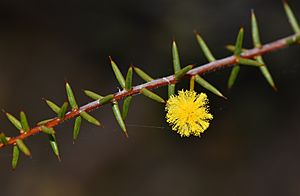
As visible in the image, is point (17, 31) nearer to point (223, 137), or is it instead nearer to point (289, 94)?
point (223, 137)

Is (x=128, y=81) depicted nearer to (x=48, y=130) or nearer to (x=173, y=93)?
(x=173, y=93)

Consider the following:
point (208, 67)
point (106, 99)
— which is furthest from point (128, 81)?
point (208, 67)

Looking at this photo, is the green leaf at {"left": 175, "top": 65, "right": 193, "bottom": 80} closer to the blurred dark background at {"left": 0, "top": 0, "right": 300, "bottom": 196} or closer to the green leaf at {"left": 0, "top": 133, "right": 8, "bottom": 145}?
the green leaf at {"left": 0, "top": 133, "right": 8, "bottom": 145}

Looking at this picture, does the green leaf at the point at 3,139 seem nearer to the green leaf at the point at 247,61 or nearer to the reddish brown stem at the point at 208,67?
the reddish brown stem at the point at 208,67

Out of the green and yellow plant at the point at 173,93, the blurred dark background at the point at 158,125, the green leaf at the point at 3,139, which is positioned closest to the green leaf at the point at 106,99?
the green and yellow plant at the point at 173,93

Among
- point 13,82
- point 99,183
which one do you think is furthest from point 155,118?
point 13,82

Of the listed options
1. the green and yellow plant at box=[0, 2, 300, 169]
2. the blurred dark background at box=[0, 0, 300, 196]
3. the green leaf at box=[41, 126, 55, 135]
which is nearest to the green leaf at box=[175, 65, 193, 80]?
the green and yellow plant at box=[0, 2, 300, 169]
